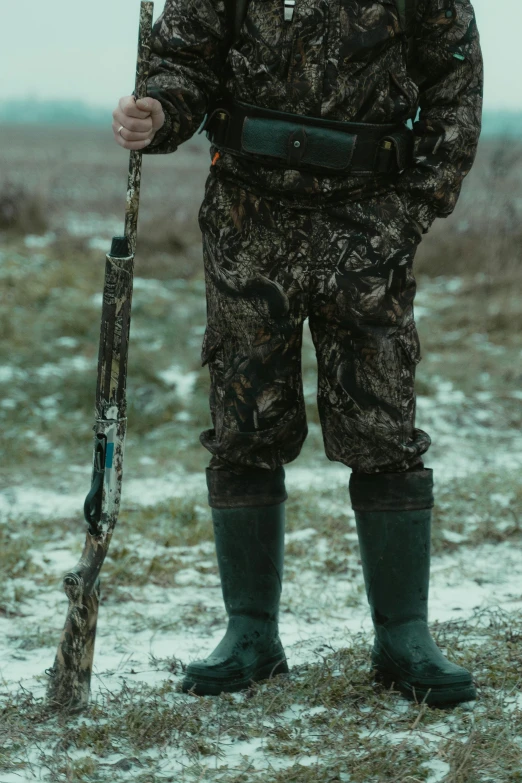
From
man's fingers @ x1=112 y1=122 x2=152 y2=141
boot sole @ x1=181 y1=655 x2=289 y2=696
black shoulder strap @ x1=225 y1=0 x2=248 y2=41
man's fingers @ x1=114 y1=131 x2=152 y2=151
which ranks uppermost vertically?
black shoulder strap @ x1=225 y1=0 x2=248 y2=41

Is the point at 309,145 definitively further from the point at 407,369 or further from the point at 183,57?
the point at 407,369

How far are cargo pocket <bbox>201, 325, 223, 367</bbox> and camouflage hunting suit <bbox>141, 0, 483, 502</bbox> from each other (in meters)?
0.01

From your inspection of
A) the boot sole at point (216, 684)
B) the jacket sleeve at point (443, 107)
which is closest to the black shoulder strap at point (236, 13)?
the jacket sleeve at point (443, 107)

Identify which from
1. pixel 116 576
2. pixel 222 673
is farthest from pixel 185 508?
pixel 222 673

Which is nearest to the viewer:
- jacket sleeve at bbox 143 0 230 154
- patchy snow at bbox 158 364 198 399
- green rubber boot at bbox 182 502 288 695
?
jacket sleeve at bbox 143 0 230 154

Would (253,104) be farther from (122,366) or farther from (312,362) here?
(312,362)

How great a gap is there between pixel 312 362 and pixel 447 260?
13.6 ft

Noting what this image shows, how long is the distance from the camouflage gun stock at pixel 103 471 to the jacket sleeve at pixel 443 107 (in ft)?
2.42

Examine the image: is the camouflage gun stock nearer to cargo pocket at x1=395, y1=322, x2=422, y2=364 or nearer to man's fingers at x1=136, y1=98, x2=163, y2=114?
man's fingers at x1=136, y1=98, x2=163, y2=114

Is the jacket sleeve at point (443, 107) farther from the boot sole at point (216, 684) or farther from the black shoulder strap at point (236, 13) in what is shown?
the boot sole at point (216, 684)

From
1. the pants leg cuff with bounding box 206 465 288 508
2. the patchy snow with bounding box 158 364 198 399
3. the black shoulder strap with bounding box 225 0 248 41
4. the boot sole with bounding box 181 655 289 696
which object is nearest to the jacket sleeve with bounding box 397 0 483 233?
the black shoulder strap with bounding box 225 0 248 41

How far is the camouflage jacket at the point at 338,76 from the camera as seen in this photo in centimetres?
241

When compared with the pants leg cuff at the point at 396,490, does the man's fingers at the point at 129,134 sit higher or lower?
higher

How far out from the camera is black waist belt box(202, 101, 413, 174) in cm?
242
